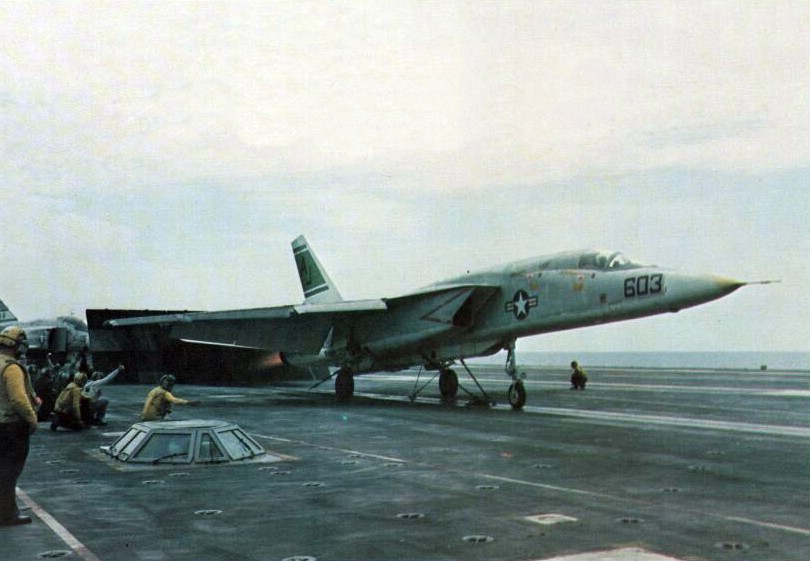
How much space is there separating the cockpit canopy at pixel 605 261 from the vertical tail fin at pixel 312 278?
48.8ft

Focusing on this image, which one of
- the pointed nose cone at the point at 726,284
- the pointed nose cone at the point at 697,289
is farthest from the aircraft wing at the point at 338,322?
the pointed nose cone at the point at 726,284

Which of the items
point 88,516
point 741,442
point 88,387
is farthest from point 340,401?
point 88,516

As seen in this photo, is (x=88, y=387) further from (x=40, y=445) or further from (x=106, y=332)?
(x=106, y=332)

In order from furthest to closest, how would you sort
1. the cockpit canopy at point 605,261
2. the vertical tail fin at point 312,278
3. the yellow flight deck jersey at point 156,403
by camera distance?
1. the vertical tail fin at point 312,278
2. the cockpit canopy at point 605,261
3. the yellow flight deck jersey at point 156,403

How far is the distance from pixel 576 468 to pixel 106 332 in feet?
110

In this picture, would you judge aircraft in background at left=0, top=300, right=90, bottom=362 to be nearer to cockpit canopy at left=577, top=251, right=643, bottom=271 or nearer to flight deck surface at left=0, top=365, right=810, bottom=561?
flight deck surface at left=0, top=365, right=810, bottom=561

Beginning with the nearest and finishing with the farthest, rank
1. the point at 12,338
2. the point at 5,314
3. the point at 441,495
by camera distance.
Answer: the point at 12,338, the point at 441,495, the point at 5,314

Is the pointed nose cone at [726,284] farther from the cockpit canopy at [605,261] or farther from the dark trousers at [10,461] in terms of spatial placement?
the dark trousers at [10,461]

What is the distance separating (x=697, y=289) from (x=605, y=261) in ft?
9.33

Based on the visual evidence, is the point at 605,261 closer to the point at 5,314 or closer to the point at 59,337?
the point at 59,337

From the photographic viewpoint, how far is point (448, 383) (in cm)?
2723

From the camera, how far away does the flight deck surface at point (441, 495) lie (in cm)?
673

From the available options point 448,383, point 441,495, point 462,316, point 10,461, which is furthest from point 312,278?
point 10,461

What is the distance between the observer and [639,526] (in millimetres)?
7395
